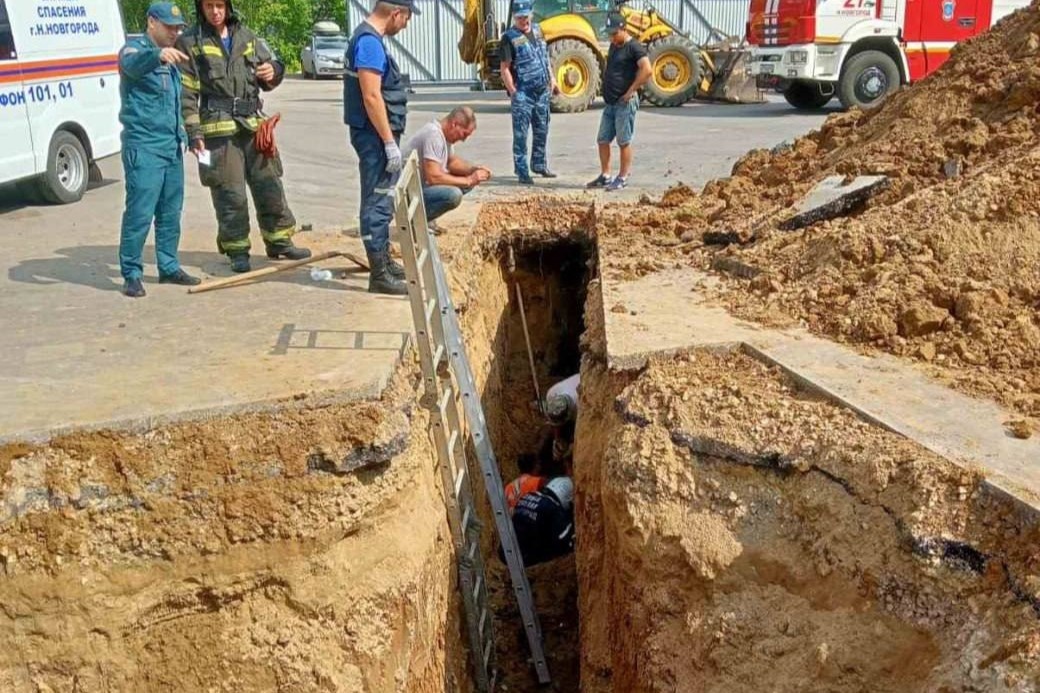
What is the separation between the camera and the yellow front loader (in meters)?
16.9

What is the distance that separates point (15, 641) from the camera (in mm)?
3789

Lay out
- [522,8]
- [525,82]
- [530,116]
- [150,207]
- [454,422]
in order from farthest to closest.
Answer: [530,116]
[525,82]
[522,8]
[150,207]
[454,422]

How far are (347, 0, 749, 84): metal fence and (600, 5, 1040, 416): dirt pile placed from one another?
68.5 ft

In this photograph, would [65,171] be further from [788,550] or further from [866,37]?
[866,37]

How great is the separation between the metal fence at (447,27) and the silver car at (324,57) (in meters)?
1.95

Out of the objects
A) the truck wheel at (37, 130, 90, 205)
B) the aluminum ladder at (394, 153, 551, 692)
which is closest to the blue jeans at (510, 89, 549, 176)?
the truck wheel at (37, 130, 90, 205)

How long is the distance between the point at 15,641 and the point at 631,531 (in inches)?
98.8

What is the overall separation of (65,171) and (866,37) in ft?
38.5

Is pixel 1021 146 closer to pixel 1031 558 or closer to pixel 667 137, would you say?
pixel 1031 558

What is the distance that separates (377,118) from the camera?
212 inches

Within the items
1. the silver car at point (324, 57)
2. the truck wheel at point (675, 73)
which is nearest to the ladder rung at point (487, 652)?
the truck wheel at point (675, 73)

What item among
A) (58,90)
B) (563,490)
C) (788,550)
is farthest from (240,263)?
(58,90)

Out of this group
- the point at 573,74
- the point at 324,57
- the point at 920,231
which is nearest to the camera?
the point at 920,231

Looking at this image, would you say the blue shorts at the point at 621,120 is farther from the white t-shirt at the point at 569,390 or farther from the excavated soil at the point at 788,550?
the excavated soil at the point at 788,550
